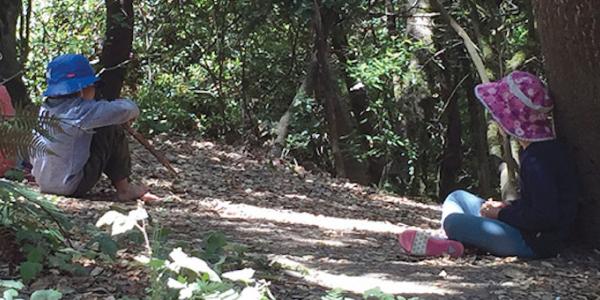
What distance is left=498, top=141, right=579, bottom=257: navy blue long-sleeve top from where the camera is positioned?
4.21 m

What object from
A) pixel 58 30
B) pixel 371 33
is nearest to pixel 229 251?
pixel 371 33

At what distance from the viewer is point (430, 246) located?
4.45 meters

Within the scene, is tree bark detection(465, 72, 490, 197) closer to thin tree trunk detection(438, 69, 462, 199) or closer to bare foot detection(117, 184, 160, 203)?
thin tree trunk detection(438, 69, 462, 199)

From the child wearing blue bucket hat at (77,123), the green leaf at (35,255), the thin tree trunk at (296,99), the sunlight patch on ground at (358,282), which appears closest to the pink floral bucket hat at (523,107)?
the sunlight patch on ground at (358,282)

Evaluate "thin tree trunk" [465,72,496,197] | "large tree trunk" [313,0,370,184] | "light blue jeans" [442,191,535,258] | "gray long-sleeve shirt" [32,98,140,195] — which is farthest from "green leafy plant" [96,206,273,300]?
"thin tree trunk" [465,72,496,197]

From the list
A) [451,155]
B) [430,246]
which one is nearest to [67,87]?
[430,246]

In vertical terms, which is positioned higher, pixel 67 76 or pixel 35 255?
pixel 67 76

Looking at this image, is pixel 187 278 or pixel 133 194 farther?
pixel 133 194

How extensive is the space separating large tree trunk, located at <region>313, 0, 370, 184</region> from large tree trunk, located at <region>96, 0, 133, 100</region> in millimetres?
2199

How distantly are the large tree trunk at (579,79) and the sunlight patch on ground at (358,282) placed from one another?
1265 mm

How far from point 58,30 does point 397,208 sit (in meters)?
7.19

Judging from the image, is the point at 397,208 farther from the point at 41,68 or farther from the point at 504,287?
the point at 41,68

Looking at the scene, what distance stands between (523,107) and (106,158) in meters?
2.80

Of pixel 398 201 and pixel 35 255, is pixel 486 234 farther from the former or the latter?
pixel 398 201
